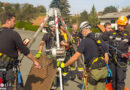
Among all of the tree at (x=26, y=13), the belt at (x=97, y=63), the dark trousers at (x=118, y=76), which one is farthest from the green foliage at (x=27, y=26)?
the belt at (x=97, y=63)

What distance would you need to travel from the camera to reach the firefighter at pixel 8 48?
2.82 m

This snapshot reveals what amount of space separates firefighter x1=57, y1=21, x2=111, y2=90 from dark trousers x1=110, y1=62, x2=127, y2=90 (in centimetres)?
99

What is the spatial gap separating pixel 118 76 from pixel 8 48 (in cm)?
290

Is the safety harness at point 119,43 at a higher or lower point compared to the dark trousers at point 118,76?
higher

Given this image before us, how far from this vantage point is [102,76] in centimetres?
317

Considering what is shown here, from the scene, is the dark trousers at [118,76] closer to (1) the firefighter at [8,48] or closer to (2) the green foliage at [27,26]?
(1) the firefighter at [8,48]

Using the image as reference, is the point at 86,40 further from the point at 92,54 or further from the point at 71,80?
the point at 71,80

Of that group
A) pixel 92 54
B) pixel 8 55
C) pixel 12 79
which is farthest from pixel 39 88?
pixel 92 54

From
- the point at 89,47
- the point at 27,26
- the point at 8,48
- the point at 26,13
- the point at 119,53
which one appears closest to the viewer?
the point at 8,48

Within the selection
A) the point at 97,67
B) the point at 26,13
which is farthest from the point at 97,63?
the point at 26,13

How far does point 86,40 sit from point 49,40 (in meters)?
2.29

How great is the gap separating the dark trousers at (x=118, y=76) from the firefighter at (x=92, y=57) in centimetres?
99

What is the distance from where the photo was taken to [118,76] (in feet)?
13.3

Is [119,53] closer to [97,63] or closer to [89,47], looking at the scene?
[97,63]
